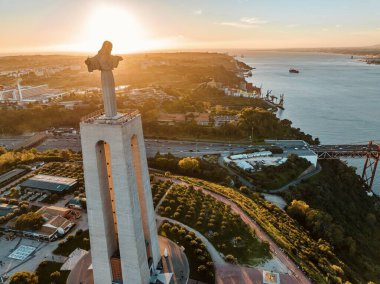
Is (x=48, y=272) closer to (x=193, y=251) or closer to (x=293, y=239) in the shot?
(x=193, y=251)

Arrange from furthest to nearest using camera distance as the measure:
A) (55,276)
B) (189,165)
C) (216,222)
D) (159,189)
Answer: (189,165) < (159,189) < (216,222) < (55,276)

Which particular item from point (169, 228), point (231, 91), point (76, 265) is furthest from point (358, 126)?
point (76, 265)

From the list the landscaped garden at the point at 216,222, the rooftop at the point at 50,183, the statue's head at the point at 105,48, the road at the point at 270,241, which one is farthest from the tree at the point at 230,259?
the rooftop at the point at 50,183

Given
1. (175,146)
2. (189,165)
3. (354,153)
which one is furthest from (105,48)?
(354,153)

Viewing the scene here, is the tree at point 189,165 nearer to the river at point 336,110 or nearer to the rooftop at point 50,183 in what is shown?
the rooftop at point 50,183

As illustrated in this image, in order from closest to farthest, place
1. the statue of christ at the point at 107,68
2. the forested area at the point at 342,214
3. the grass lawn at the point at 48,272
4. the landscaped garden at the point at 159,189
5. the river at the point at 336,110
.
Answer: the statue of christ at the point at 107,68 < the grass lawn at the point at 48,272 < the forested area at the point at 342,214 < the landscaped garden at the point at 159,189 < the river at the point at 336,110

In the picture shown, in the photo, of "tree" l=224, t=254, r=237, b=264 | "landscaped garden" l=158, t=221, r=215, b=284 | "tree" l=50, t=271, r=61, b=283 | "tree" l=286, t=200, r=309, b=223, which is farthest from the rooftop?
"tree" l=286, t=200, r=309, b=223
